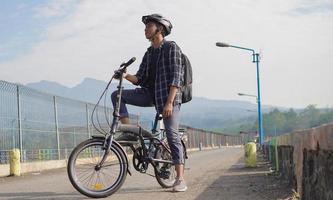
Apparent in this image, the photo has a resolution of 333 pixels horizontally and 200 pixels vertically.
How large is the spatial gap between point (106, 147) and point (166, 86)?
3.33ft

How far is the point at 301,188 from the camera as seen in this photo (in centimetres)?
570

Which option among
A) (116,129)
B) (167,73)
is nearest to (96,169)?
(116,129)

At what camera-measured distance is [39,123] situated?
56.1ft

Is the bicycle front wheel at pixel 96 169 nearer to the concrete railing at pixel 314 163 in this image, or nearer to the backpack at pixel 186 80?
the backpack at pixel 186 80

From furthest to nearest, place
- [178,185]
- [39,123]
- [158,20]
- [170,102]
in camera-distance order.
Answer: [39,123]
[178,185]
[158,20]
[170,102]

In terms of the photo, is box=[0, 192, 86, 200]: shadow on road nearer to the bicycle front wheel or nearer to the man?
the bicycle front wheel

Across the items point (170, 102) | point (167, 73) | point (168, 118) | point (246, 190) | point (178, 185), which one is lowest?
point (246, 190)

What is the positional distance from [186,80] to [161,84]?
13.1 inches

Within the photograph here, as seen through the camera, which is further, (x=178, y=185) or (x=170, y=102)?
(x=178, y=185)

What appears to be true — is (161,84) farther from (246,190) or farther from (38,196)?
(38,196)

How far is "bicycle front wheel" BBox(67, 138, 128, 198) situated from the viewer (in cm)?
616

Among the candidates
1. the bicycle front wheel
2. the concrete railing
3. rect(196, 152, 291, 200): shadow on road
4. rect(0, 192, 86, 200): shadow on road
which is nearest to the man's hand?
the bicycle front wheel

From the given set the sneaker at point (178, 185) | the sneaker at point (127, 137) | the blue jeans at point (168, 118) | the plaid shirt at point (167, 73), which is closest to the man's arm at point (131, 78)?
the blue jeans at point (168, 118)

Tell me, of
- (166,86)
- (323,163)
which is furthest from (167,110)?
(323,163)
